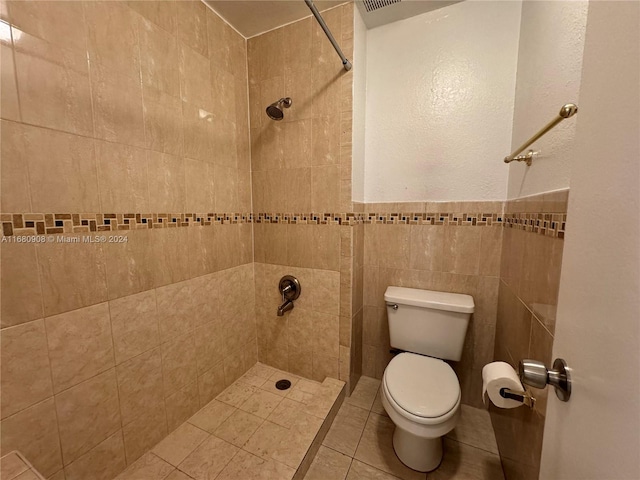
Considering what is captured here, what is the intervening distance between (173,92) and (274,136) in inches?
22.9

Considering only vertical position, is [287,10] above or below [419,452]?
above

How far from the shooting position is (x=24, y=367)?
793 millimetres

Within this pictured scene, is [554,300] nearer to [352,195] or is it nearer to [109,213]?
[352,195]

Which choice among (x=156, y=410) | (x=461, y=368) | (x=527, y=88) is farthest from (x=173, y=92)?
(x=461, y=368)

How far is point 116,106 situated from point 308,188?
3.15ft

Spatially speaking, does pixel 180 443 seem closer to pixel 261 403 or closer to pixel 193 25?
pixel 261 403

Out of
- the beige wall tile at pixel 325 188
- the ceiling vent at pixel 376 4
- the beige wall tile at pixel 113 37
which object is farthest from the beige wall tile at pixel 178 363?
the ceiling vent at pixel 376 4

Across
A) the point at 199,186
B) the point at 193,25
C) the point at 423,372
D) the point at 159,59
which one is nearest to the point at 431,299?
the point at 423,372

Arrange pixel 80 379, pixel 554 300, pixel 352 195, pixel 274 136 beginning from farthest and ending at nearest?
pixel 274 136 → pixel 352 195 → pixel 80 379 → pixel 554 300

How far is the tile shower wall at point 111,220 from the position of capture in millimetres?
783

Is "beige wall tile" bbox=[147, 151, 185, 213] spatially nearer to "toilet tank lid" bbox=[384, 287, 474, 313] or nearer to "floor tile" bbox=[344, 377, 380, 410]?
"toilet tank lid" bbox=[384, 287, 474, 313]

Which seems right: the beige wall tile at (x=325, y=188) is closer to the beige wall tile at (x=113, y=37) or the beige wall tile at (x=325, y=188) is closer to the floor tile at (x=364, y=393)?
the beige wall tile at (x=113, y=37)

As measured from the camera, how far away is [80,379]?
918 mm

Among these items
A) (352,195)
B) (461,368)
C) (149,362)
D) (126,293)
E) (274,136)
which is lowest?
(461,368)
